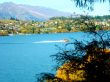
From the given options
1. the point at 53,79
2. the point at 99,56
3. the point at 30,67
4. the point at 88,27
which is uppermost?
the point at 88,27

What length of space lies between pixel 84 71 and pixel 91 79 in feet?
1.26

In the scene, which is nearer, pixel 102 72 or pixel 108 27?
pixel 102 72

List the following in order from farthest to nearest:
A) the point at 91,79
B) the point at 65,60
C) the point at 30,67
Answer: the point at 30,67 < the point at 65,60 < the point at 91,79

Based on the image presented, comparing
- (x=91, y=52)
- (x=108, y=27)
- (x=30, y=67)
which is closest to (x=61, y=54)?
(x=91, y=52)

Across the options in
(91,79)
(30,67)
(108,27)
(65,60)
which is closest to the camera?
(91,79)

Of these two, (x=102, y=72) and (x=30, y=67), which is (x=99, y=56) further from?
(x=30, y=67)

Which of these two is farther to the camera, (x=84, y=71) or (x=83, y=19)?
(x=83, y=19)

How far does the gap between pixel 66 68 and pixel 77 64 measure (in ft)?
1.80

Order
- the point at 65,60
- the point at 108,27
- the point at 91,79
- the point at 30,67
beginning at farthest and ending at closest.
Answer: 1. the point at 30,67
2. the point at 108,27
3. the point at 65,60
4. the point at 91,79

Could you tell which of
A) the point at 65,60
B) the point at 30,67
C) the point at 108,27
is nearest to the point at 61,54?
the point at 65,60

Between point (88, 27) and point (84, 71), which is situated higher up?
point (88, 27)

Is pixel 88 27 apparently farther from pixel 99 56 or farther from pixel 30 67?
pixel 30 67

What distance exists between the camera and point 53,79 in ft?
27.5

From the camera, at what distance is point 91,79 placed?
800cm
